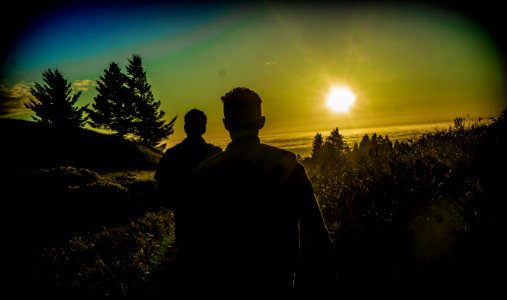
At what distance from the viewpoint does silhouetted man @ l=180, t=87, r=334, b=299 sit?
1.92m

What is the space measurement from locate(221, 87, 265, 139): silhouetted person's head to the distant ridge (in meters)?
27.1

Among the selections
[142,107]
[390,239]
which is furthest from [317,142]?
[390,239]

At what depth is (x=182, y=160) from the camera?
4398 millimetres

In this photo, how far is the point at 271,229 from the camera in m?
1.94

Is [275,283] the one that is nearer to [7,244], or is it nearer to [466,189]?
[466,189]

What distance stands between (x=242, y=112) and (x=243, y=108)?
0.03m

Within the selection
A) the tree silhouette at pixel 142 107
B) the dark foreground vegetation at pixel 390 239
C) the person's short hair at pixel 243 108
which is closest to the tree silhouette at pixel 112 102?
the tree silhouette at pixel 142 107

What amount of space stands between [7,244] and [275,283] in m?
11.4

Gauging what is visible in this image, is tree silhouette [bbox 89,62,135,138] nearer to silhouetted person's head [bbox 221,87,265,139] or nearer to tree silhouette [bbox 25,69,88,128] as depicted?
tree silhouette [bbox 25,69,88,128]

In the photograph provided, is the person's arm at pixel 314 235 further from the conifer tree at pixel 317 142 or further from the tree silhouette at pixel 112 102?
the conifer tree at pixel 317 142

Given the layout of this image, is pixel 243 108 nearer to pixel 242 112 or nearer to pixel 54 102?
pixel 242 112

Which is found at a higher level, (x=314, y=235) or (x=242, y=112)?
(x=242, y=112)

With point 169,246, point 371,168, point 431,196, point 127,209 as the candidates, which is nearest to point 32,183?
point 127,209

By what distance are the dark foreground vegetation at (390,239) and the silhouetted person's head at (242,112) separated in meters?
3.02
